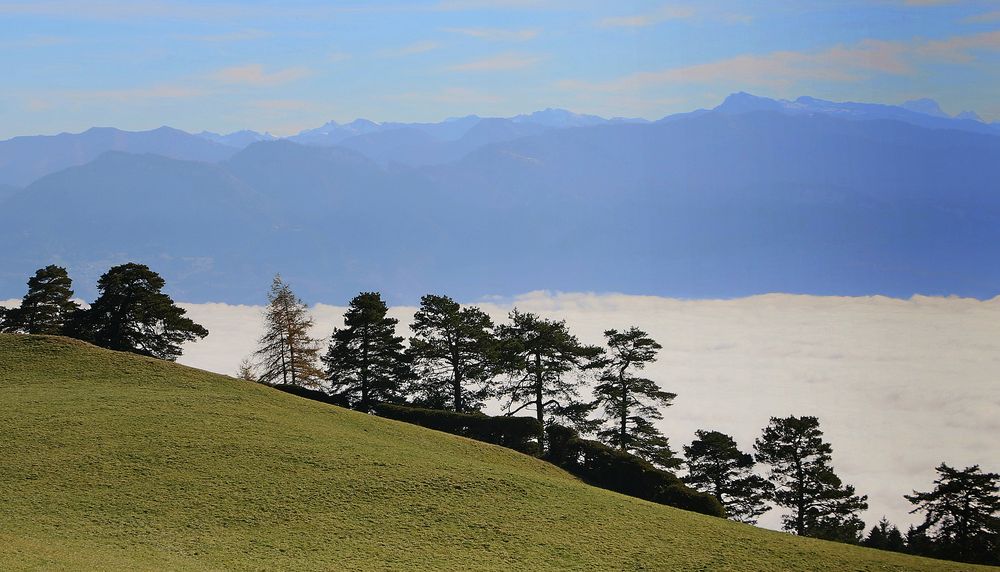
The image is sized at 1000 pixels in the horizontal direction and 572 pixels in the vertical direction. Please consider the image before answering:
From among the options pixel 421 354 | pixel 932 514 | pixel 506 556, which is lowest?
pixel 506 556

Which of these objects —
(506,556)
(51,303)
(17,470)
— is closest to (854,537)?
(506,556)

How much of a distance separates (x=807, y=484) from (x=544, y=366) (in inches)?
772

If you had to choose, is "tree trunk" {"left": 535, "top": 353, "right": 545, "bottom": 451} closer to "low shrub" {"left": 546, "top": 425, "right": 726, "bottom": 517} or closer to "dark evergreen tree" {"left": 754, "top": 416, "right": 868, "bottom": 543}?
"low shrub" {"left": 546, "top": 425, "right": 726, "bottom": 517}

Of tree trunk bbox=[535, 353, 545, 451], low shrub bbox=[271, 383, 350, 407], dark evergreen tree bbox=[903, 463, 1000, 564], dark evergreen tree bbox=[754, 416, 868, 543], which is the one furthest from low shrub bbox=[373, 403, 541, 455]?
dark evergreen tree bbox=[903, 463, 1000, 564]

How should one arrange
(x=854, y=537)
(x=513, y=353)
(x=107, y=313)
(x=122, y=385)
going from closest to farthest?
1. (x=854, y=537)
2. (x=122, y=385)
3. (x=513, y=353)
4. (x=107, y=313)

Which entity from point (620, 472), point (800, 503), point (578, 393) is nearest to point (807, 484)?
point (800, 503)

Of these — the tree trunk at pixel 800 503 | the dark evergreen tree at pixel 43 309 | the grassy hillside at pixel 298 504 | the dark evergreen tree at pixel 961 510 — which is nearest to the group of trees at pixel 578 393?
the tree trunk at pixel 800 503

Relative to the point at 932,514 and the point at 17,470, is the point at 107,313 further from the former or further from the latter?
the point at 932,514

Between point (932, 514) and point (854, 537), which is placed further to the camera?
point (854, 537)

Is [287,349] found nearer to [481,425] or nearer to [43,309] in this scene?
[43,309]

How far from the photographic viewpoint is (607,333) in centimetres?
6316

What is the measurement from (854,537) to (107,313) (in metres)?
55.6

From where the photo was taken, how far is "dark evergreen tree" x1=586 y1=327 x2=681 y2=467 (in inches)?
2302

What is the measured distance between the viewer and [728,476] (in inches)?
2160
